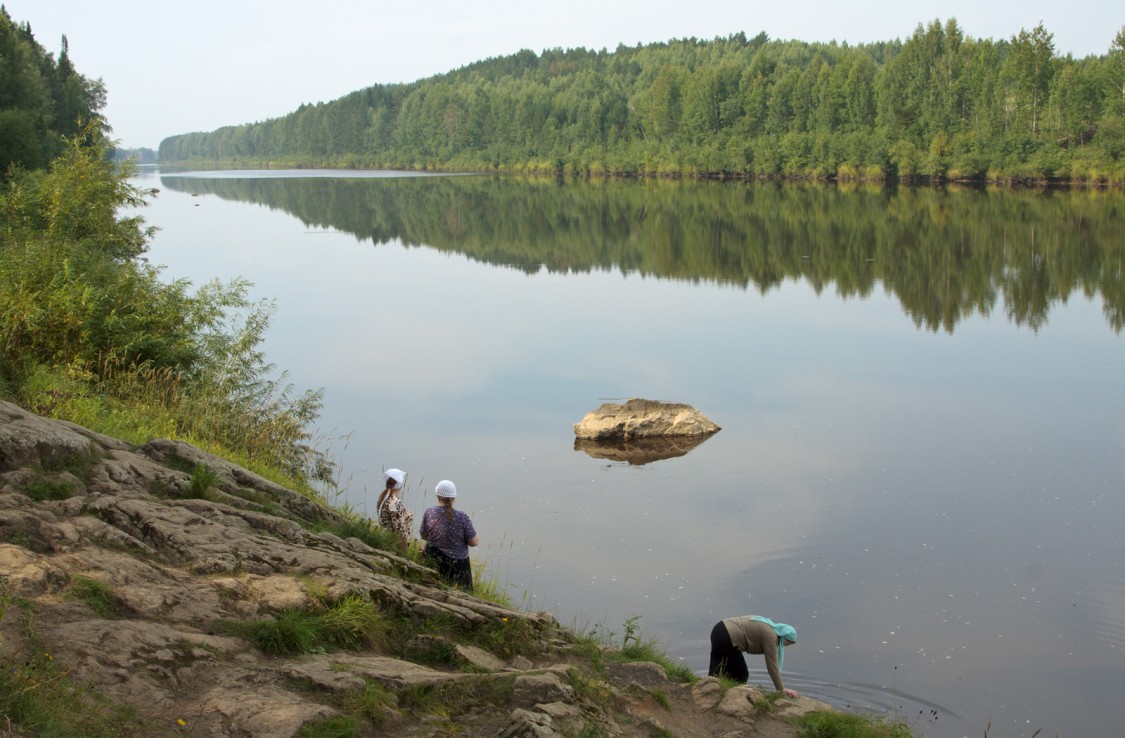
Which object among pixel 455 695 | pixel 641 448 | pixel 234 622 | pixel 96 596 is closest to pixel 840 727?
pixel 455 695

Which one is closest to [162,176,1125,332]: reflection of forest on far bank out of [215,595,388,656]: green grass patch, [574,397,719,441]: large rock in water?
[574,397,719,441]: large rock in water

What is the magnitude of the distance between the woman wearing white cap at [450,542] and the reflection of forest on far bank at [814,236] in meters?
23.0

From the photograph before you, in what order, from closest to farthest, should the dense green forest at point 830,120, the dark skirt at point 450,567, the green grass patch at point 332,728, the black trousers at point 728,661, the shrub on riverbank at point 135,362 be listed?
the green grass patch at point 332,728
the black trousers at point 728,661
the dark skirt at point 450,567
the shrub on riverbank at point 135,362
the dense green forest at point 830,120

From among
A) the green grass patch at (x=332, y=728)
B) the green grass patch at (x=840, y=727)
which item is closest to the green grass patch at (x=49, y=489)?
the green grass patch at (x=332, y=728)

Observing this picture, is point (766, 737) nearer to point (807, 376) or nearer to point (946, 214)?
point (807, 376)

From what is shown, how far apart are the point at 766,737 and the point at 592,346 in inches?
812

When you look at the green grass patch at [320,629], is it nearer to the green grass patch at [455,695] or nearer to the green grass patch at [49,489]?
the green grass patch at [455,695]

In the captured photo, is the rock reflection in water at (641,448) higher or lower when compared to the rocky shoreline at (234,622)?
lower

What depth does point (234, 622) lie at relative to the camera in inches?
287

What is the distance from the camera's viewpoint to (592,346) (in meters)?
28.6

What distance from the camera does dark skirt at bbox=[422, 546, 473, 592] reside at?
35.4 feet

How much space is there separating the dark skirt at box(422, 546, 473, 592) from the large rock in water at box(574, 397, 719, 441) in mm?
8893

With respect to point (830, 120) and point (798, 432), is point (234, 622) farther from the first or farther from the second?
point (830, 120)

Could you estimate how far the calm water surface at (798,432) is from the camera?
12.0 metres
